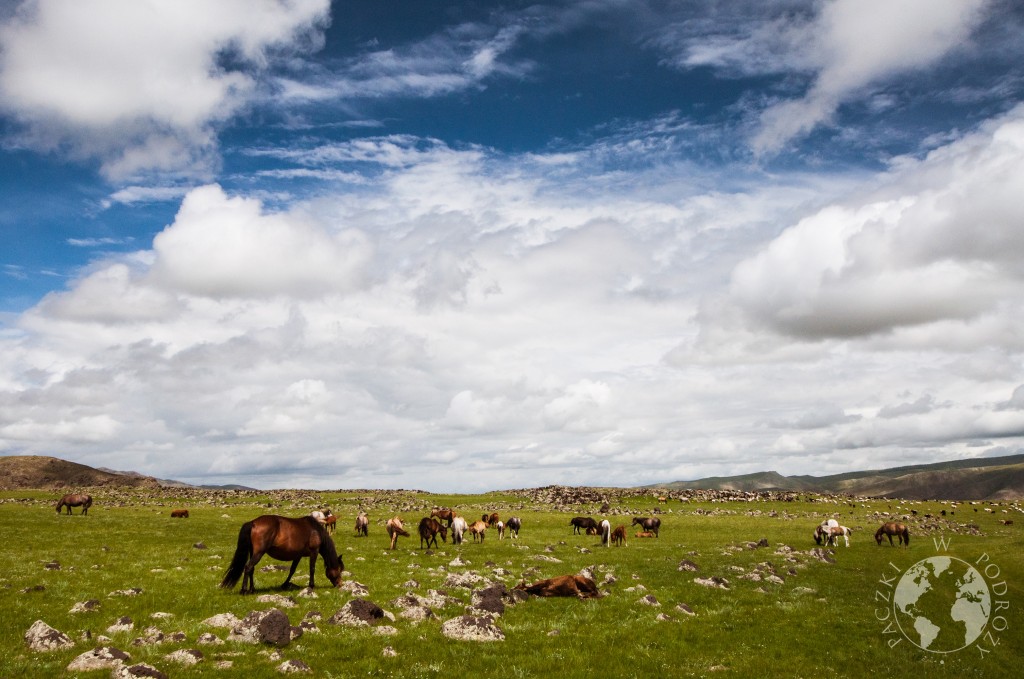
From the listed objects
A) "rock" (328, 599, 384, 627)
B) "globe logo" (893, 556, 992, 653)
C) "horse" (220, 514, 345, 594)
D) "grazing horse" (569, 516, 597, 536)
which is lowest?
"grazing horse" (569, 516, 597, 536)

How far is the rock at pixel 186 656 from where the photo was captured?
13.8 m

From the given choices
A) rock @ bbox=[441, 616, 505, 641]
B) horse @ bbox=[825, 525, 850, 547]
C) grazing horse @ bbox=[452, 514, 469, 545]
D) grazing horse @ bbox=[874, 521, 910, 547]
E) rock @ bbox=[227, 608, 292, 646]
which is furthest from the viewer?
grazing horse @ bbox=[874, 521, 910, 547]

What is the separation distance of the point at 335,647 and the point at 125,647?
17.0 feet

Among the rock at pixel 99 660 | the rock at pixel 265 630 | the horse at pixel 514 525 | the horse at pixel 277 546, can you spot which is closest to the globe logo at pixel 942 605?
the rock at pixel 265 630

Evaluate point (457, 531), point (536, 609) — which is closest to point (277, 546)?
point (536, 609)

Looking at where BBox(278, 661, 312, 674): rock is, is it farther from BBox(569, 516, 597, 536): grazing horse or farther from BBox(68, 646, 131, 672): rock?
BBox(569, 516, 597, 536): grazing horse

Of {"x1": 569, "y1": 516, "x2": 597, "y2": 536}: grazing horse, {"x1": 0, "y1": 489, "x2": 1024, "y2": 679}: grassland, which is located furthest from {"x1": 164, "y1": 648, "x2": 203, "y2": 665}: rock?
{"x1": 569, "y1": 516, "x2": 597, "y2": 536}: grazing horse

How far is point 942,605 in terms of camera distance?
25031mm

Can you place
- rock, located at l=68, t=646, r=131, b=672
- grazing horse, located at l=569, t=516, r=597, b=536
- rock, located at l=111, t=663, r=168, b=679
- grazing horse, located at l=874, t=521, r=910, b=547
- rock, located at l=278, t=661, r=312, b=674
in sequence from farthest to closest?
1. grazing horse, located at l=569, t=516, r=597, b=536
2. grazing horse, located at l=874, t=521, r=910, b=547
3. rock, located at l=278, t=661, r=312, b=674
4. rock, located at l=68, t=646, r=131, b=672
5. rock, located at l=111, t=663, r=168, b=679

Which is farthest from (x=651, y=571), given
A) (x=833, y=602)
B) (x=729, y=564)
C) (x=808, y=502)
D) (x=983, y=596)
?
(x=808, y=502)

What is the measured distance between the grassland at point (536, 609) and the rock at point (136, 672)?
700mm

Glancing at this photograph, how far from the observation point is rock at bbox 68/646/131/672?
1278cm

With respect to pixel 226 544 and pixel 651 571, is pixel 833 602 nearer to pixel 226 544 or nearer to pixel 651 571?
pixel 651 571

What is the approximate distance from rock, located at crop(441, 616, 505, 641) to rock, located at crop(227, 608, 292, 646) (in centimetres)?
Result: 456
